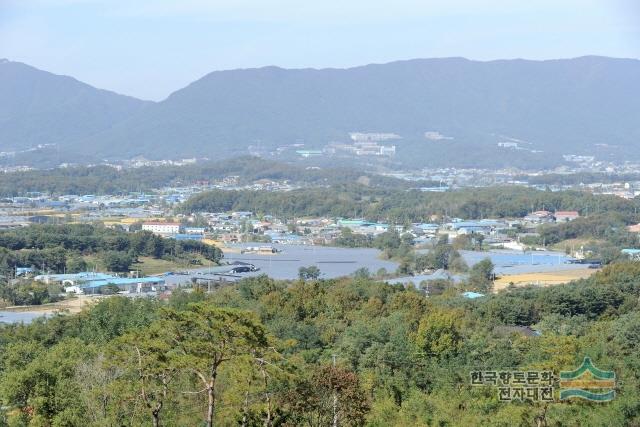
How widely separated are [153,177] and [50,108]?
5564 cm

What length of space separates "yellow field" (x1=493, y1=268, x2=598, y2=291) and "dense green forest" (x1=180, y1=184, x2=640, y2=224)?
11.3m

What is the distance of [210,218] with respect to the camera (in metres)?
34.2

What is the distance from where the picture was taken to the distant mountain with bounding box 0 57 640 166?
8369 cm

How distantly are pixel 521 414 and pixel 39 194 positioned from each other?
34800 mm

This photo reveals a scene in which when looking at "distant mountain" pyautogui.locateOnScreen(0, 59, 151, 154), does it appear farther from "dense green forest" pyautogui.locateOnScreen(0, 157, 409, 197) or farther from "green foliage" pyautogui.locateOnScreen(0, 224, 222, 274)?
"green foliage" pyautogui.locateOnScreen(0, 224, 222, 274)

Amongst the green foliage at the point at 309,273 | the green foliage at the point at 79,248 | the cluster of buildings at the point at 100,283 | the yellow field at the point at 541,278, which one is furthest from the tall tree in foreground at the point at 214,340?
the green foliage at the point at 79,248

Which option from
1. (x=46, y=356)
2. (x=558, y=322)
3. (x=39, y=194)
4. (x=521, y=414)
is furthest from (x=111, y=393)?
(x=39, y=194)

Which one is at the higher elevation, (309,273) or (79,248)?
(309,273)

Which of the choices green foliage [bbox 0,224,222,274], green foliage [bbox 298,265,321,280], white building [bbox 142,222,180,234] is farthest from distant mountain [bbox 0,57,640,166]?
green foliage [bbox 298,265,321,280]

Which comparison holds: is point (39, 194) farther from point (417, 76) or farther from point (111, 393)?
point (417, 76)

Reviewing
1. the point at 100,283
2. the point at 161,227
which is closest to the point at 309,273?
the point at 100,283

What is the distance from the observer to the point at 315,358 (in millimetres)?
10531

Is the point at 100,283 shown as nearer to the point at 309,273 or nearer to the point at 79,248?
the point at 309,273

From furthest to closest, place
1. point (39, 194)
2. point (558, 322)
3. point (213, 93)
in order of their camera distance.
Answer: point (213, 93), point (39, 194), point (558, 322)
